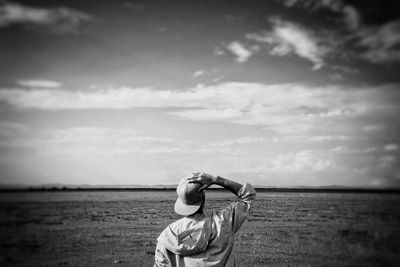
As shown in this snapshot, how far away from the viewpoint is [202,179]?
126 inches

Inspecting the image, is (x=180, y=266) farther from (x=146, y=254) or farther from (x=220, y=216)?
(x=146, y=254)

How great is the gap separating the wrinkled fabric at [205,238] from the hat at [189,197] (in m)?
0.11

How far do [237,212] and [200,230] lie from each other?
0.46 metres

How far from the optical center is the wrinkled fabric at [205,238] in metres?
3.14

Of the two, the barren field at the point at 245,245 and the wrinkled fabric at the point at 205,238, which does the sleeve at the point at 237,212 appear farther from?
the barren field at the point at 245,245

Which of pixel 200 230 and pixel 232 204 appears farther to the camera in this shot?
pixel 232 204

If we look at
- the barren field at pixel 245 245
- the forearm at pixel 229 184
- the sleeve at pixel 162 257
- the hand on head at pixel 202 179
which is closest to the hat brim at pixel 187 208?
the hand on head at pixel 202 179

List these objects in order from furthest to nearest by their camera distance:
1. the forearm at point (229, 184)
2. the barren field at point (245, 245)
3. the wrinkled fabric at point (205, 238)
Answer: the barren field at point (245, 245), the forearm at point (229, 184), the wrinkled fabric at point (205, 238)

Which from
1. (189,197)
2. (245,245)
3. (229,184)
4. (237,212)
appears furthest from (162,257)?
(245,245)

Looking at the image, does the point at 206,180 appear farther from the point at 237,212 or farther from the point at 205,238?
the point at 205,238

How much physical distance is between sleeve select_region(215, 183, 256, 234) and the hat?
10.0 inches

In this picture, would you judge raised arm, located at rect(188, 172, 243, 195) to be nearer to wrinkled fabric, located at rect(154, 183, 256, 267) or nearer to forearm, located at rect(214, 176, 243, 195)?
forearm, located at rect(214, 176, 243, 195)

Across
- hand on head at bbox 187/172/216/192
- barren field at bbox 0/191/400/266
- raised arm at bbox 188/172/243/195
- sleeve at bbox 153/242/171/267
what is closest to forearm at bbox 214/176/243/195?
raised arm at bbox 188/172/243/195

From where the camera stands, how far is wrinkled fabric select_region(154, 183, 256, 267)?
3.14m
